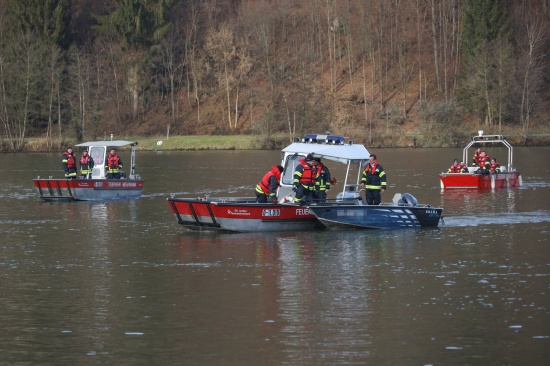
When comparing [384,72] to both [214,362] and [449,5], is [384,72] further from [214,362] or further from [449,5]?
[214,362]

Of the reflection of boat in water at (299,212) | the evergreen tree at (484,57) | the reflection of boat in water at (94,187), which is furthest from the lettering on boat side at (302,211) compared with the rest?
the evergreen tree at (484,57)

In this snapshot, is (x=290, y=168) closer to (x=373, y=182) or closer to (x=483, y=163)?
(x=373, y=182)

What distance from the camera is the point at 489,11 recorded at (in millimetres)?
97438

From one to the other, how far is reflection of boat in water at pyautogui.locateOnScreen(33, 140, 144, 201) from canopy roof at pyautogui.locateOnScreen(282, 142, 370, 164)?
1384cm

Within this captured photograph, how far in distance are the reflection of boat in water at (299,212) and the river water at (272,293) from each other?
1.47 ft

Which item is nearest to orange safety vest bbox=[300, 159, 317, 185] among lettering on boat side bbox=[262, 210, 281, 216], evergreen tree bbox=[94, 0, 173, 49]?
lettering on boat side bbox=[262, 210, 281, 216]

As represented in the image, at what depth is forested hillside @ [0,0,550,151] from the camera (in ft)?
314

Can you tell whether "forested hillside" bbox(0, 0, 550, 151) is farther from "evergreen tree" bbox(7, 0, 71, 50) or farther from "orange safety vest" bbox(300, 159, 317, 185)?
"orange safety vest" bbox(300, 159, 317, 185)

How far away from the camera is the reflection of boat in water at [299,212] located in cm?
3008

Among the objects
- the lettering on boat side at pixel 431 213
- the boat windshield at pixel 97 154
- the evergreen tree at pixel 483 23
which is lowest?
the lettering on boat side at pixel 431 213

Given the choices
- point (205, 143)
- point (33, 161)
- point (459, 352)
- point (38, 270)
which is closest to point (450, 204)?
point (38, 270)

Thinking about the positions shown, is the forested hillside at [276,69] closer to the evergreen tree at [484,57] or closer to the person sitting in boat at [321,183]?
the evergreen tree at [484,57]

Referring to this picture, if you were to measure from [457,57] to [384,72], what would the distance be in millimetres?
7732

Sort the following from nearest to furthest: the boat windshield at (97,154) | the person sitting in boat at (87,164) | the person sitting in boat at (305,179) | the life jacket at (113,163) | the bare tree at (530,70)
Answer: the person sitting in boat at (305,179)
the person sitting in boat at (87,164)
the life jacket at (113,163)
the boat windshield at (97,154)
the bare tree at (530,70)
